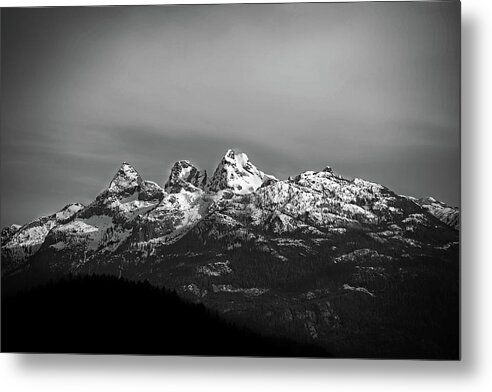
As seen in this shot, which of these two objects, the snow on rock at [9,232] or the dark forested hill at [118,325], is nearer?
the dark forested hill at [118,325]

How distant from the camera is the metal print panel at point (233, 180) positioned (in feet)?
11.2

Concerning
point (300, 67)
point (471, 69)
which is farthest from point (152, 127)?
point (471, 69)

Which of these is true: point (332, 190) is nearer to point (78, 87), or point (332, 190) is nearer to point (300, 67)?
point (300, 67)

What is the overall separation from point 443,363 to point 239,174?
1.14 m

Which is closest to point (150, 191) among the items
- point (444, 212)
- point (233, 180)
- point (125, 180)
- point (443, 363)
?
point (125, 180)

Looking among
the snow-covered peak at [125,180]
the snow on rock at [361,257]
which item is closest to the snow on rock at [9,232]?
the snow-covered peak at [125,180]

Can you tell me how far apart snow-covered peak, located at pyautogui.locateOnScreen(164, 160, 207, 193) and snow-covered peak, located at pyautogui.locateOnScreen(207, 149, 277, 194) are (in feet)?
0.22

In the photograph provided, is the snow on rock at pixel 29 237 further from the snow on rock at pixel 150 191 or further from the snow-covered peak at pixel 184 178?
the snow-covered peak at pixel 184 178

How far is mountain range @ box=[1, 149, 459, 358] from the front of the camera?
3396 millimetres

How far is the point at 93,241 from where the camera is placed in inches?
140

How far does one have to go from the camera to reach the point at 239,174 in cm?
349

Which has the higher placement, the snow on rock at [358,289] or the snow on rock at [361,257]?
the snow on rock at [361,257]

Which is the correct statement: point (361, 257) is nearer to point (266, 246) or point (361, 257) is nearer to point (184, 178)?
point (266, 246)

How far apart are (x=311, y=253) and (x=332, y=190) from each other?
0.27 metres
